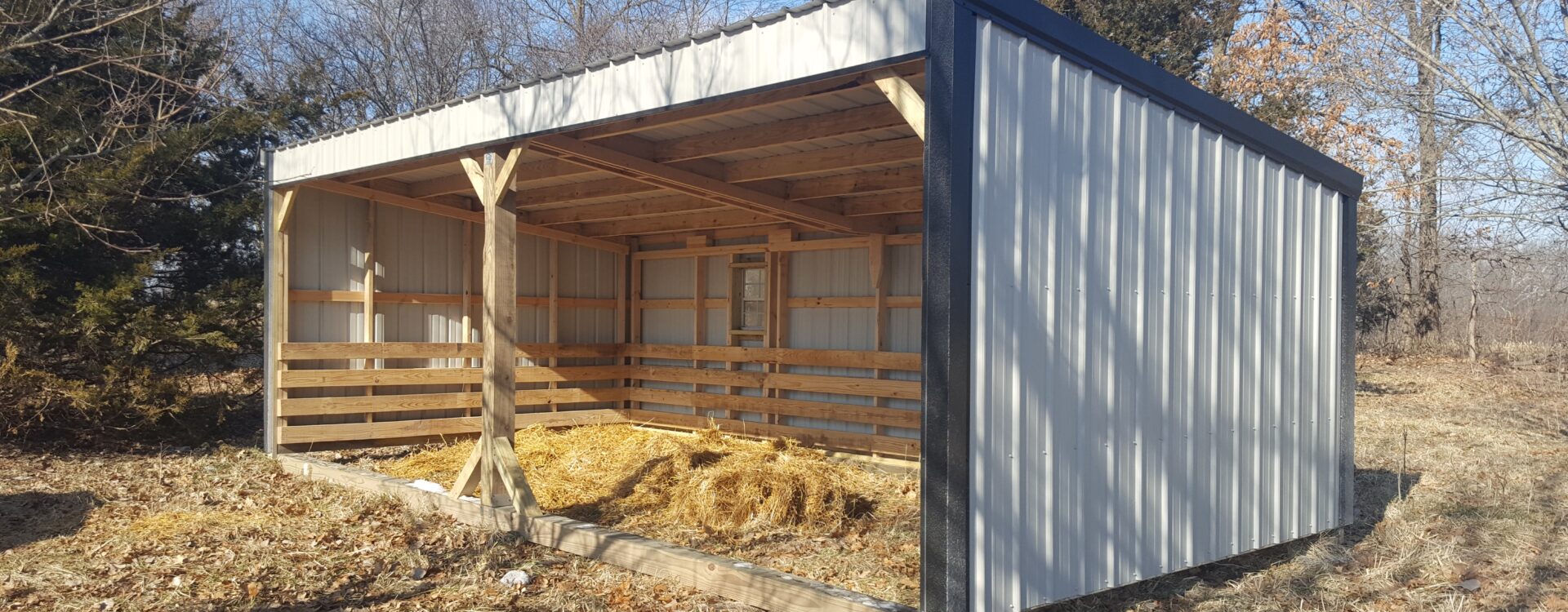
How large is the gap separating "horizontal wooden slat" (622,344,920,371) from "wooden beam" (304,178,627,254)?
1.33m

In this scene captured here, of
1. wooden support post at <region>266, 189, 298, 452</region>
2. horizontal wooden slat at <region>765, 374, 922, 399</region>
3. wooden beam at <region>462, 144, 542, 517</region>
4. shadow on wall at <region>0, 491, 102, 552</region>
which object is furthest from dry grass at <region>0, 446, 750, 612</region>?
horizontal wooden slat at <region>765, 374, 922, 399</region>

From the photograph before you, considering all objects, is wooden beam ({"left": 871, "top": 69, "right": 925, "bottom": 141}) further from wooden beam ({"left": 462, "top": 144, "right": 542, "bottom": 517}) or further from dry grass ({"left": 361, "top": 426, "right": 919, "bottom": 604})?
wooden beam ({"left": 462, "top": 144, "right": 542, "bottom": 517})

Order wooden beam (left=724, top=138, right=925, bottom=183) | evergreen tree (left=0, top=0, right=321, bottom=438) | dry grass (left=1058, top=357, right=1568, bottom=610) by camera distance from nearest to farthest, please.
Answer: dry grass (left=1058, top=357, right=1568, bottom=610) → wooden beam (left=724, top=138, right=925, bottom=183) → evergreen tree (left=0, top=0, right=321, bottom=438)

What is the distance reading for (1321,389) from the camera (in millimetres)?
6445

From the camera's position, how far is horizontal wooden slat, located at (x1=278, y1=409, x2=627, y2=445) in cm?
873

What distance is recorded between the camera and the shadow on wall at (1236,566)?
498cm

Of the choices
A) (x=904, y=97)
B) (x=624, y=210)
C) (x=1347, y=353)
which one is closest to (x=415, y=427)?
(x=624, y=210)

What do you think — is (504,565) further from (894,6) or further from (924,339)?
(894,6)

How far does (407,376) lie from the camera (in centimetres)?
937

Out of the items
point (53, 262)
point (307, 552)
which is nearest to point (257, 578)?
point (307, 552)

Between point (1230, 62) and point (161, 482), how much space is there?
1652 centimetres

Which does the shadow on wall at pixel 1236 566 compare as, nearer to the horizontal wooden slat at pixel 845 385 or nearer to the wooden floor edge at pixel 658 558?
the wooden floor edge at pixel 658 558

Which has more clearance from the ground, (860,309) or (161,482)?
(860,309)

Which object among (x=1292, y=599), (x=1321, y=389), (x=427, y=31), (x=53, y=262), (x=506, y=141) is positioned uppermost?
(x=427, y=31)
